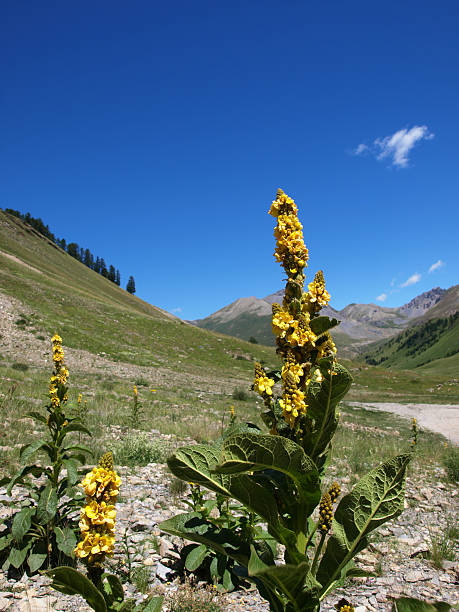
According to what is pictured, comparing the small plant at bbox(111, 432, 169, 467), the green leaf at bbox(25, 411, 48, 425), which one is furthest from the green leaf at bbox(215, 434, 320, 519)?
the small plant at bbox(111, 432, 169, 467)

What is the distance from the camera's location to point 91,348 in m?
29.9

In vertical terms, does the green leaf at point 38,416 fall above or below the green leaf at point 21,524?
above

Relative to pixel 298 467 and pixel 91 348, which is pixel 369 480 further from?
pixel 91 348

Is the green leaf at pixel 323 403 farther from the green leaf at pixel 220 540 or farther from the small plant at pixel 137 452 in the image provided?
the small plant at pixel 137 452

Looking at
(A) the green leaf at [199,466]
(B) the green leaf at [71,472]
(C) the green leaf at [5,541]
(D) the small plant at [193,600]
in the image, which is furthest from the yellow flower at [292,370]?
(C) the green leaf at [5,541]

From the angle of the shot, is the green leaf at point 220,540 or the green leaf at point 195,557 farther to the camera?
the green leaf at point 195,557

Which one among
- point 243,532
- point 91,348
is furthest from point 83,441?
point 91,348

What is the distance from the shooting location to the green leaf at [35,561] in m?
3.79

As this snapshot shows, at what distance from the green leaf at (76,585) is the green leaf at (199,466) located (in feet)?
2.00

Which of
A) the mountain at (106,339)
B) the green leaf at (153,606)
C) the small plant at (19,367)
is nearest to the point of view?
the green leaf at (153,606)

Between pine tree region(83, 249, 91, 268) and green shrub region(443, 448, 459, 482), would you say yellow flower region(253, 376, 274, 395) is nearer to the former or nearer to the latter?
green shrub region(443, 448, 459, 482)

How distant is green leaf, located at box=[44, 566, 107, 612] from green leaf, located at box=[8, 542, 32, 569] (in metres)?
2.85

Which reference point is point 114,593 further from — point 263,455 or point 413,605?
point 413,605

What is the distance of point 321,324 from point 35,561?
13.8 ft
